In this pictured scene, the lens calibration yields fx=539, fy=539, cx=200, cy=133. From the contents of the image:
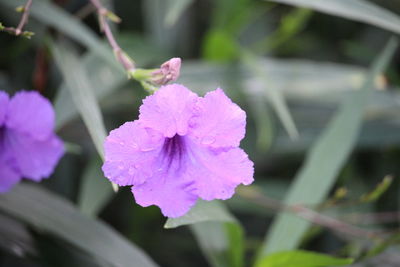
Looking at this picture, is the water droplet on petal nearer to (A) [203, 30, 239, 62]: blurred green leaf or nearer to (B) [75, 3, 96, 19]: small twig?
(B) [75, 3, 96, 19]: small twig

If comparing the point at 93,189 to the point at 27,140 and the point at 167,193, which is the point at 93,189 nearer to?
the point at 27,140

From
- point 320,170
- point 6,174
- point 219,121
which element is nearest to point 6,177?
point 6,174

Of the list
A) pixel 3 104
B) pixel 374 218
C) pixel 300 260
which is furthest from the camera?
pixel 374 218

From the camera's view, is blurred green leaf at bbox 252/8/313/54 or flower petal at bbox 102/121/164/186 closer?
flower petal at bbox 102/121/164/186

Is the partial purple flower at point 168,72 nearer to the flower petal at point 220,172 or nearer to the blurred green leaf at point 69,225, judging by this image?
the flower petal at point 220,172

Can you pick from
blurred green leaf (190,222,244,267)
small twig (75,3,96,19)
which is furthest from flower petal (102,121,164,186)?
small twig (75,3,96,19)

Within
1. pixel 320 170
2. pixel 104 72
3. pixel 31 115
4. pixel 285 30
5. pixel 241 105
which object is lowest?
pixel 31 115
